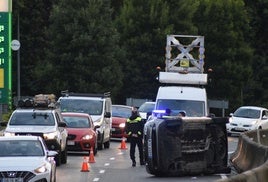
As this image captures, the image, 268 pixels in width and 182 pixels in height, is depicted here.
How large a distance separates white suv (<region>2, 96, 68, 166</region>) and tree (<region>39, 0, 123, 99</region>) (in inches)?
1161

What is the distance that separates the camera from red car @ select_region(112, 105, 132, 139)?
41.9 m

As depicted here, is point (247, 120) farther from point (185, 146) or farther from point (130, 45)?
point (185, 146)

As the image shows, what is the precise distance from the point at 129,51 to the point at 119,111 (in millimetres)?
21966

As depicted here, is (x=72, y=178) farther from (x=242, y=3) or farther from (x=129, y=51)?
(x=242, y=3)

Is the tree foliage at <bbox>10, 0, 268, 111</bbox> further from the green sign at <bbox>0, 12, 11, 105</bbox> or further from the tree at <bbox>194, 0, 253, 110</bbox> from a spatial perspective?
the green sign at <bbox>0, 12, 11, 105</bbox>

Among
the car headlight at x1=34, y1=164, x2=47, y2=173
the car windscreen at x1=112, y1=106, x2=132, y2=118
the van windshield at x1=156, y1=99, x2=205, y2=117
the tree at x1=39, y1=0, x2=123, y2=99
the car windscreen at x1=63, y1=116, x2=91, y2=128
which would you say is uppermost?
the tree at x1=39, y1=0, x2=123, y2=99

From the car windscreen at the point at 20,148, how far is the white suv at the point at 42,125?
23.5 ft

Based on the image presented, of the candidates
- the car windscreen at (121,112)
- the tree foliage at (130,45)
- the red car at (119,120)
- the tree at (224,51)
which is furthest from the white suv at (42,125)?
the tree at (224,51)

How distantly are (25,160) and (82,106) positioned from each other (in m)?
18.6

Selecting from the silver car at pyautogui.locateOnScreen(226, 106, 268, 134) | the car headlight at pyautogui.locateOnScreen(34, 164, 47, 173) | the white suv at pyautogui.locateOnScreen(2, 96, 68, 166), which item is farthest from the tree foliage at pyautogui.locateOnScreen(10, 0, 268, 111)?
the car headlight at pyautogui.locateOnScreen(34, 164, 47, 173)

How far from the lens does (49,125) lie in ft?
90.9

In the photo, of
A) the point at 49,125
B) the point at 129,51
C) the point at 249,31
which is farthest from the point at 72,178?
Result: the point at 249,31

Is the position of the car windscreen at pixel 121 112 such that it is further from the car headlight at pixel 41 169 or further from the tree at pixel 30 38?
the car headlight at pixel 41 169

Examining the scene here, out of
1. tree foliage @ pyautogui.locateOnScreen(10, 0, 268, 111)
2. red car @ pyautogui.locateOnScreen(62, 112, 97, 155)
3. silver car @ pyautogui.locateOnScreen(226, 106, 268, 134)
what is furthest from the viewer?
tree foliage @ pyautogui.locateOnScreen(10, 0, 268, 111)
